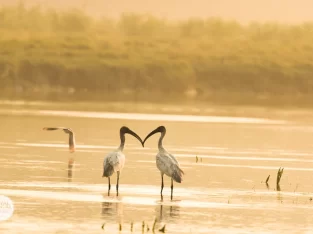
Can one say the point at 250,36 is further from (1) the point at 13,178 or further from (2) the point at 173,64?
(1) the point at 13,178

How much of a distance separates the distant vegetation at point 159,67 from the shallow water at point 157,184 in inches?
1389

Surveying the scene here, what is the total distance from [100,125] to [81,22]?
7806cm

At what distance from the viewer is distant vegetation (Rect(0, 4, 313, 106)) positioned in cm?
8356

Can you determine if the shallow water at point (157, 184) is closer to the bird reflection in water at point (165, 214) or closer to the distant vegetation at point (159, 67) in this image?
the bird reflection in water at point (165, 214)

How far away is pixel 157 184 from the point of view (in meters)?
24.8

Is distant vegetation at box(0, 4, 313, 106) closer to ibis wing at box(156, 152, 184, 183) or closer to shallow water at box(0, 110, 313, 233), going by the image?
shallow water at box(0, 110, 313, 233)

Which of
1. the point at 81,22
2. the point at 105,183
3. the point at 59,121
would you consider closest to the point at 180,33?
the point at 81,22

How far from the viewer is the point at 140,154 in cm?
3194

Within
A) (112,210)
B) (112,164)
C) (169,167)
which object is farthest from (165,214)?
(112,164)

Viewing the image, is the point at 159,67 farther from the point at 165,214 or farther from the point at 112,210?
the point at 165,214

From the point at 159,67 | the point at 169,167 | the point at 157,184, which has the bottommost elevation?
the point at 157,184

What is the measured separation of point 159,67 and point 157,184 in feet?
213

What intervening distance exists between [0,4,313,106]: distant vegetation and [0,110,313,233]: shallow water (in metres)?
35.3

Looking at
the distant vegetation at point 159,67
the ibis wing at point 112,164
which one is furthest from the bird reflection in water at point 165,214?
the distant vegetation at point 159,67
